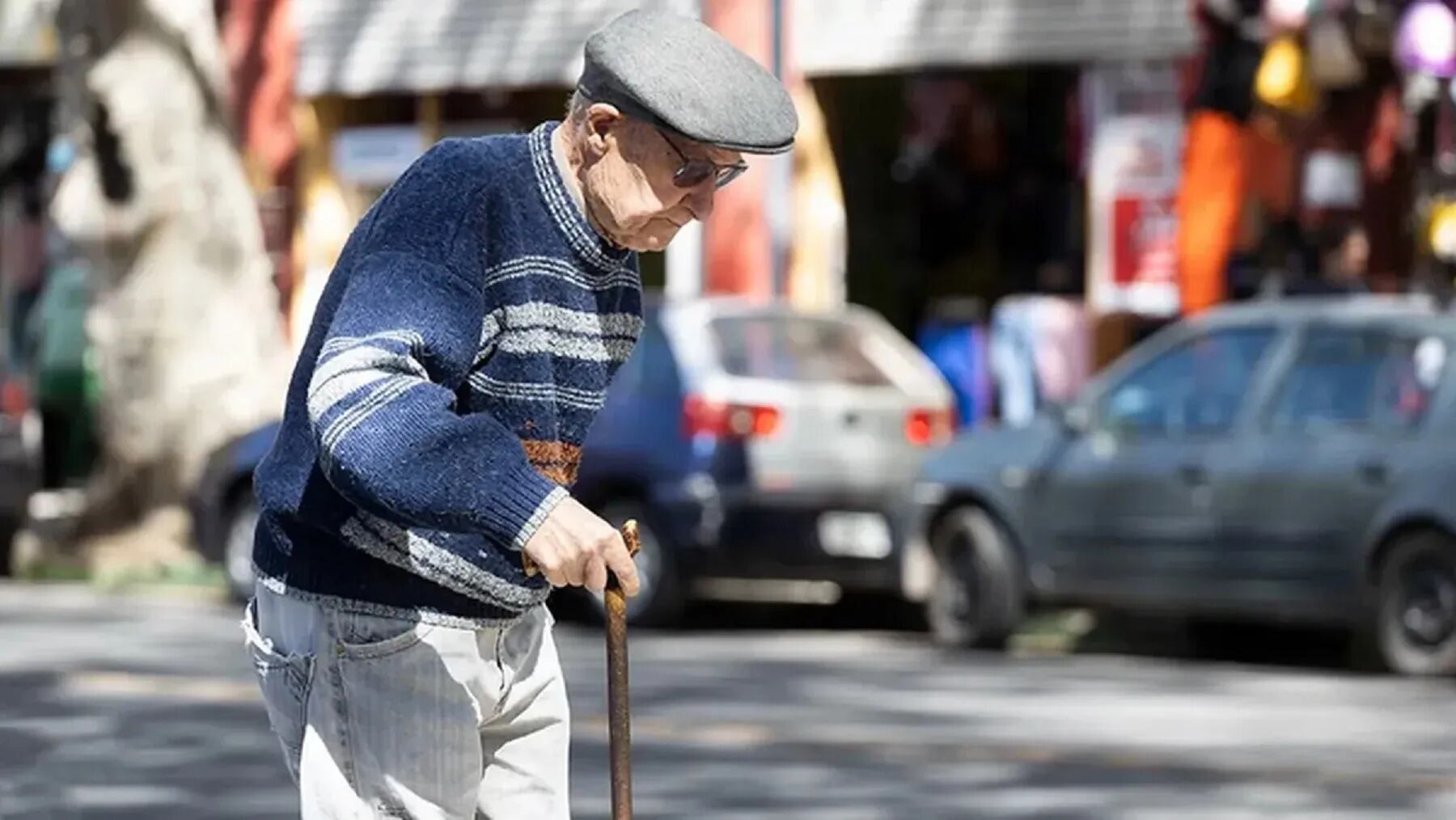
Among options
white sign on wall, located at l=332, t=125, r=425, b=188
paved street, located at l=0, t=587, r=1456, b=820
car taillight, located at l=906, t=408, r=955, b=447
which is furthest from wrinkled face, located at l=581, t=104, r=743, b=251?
white sign on wall, located at l=332, t=125, r=425, b=188

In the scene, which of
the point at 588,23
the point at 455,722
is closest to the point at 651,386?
the point at 588,23

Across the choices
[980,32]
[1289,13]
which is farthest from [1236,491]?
[980,32]

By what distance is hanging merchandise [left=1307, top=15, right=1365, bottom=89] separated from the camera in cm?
1945

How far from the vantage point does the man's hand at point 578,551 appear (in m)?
4.09

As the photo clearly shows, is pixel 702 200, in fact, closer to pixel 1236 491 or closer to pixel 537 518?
pixel 537 518

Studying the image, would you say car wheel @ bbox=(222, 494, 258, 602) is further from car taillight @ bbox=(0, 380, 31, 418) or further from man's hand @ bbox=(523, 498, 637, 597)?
man's hand @ bbox=(523, 498, 637, 597)

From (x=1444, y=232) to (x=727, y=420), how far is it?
3.86 metres

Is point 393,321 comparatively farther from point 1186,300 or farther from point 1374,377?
point 1186,300

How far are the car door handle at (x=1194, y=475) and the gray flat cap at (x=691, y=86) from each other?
10506 millimetres

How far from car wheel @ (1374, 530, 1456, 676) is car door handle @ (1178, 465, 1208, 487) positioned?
1.02 m

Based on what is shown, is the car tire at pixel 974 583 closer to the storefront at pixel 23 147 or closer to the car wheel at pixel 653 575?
the car wheel at pixel 653 575

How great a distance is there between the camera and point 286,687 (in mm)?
4547

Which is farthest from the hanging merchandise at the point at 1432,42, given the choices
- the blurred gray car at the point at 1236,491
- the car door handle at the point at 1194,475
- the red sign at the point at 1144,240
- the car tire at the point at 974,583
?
the car door handle at the point at 1194,475

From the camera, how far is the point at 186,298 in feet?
67.5
